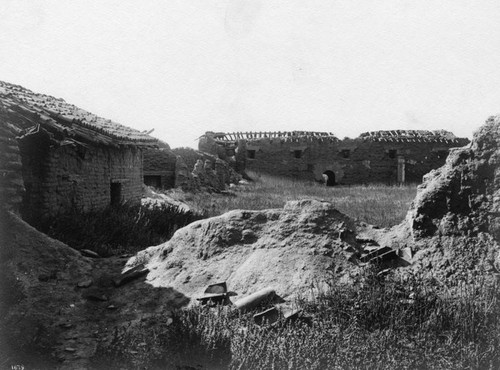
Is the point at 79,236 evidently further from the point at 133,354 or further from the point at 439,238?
the point at 439,238

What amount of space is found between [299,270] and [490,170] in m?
2.89

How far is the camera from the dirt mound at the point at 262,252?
20.8 ft

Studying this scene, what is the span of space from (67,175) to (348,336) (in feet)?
28.0

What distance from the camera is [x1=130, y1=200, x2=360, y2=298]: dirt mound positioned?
6.34m

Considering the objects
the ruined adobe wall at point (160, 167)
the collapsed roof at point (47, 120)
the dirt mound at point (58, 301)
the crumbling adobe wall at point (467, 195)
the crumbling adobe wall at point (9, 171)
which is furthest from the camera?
the ruined adobe wall at point (160, 167)

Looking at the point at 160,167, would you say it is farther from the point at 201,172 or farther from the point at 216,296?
the point at 216,296

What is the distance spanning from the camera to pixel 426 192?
646 centimetres

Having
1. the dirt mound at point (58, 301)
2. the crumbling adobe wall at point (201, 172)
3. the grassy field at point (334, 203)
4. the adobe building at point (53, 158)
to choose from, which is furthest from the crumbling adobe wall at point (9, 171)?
the crumbling adobe wall at point (201, 172)

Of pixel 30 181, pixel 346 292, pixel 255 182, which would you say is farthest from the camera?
pixel 255 182

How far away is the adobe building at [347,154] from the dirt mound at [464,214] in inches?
1074

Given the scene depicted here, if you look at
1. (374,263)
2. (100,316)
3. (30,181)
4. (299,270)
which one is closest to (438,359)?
(374,263)

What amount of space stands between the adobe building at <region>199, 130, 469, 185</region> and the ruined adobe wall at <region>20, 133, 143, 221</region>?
20356mm

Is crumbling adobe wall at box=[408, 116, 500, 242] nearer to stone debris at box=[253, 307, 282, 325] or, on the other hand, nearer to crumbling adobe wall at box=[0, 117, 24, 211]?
stone debris at box=[253, 307, 282, 325]

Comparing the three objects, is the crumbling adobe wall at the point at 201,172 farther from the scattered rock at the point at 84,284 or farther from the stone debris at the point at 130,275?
the scattered rock at the point at 84,284
